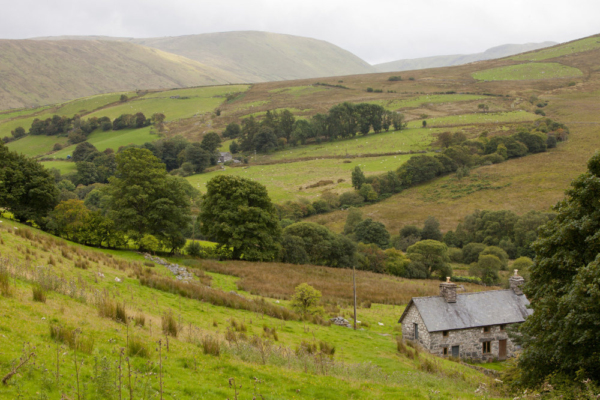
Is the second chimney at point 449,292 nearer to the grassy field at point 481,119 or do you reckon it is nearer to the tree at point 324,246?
the tree at point 324,246

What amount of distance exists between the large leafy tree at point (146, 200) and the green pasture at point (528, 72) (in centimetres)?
15622

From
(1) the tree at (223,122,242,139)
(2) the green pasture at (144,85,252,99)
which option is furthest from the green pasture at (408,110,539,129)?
(2) the green pasture at (144,85,252,99)

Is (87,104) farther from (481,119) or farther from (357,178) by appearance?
(481,119)

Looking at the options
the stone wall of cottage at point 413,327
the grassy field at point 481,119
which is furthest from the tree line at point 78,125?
the stone wall of cottage at point 413,327

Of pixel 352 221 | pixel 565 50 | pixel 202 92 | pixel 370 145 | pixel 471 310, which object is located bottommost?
pixel 352 221

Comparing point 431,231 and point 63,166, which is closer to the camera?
point 431,231

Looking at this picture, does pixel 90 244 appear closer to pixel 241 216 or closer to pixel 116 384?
pixel 241 216

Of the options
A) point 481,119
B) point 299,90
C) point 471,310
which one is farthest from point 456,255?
point 299,90

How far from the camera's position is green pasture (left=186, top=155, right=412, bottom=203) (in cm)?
8669

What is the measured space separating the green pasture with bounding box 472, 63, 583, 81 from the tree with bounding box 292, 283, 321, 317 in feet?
535

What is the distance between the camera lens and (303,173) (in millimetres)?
95312

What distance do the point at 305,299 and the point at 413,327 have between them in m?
7.27

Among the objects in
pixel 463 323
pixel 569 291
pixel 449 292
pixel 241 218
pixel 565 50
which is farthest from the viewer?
pixel 565 50

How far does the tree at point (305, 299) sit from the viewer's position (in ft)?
82.1
